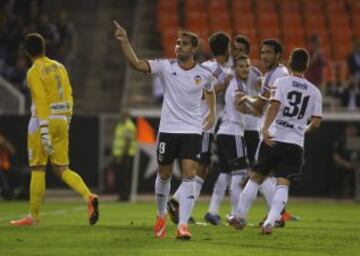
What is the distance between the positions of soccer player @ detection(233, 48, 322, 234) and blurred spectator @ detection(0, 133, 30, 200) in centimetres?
1142

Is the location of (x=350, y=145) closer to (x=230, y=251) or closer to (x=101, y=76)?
(x=101, y=76)

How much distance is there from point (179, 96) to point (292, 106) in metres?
1.46

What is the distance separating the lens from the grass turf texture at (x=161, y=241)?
412 inches

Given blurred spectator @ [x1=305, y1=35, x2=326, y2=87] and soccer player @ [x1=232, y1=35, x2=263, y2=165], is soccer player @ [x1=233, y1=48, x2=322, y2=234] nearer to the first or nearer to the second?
soccer player @ [x1=232, y1=35, x2=263, y2=165]

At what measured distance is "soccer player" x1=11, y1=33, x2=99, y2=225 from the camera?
1312 cm

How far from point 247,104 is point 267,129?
1.34 metres

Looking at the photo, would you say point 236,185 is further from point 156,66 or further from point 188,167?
point 156,66

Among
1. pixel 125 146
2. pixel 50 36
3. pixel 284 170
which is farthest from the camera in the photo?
pixel 50 36

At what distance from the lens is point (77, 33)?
3059 centimetres

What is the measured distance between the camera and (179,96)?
468 inches

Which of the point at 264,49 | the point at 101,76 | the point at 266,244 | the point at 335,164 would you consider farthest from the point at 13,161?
the point at 266,244

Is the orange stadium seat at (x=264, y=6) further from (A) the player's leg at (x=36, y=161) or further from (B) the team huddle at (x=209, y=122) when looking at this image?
(A) the player's leg at (x=36, y=161)

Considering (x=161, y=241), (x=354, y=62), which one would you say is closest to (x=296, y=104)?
(x=161, y=241)

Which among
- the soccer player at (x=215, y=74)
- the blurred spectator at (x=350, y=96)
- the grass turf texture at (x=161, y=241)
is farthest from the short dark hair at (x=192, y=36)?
the blurred spectator at (x=350, y=96)
